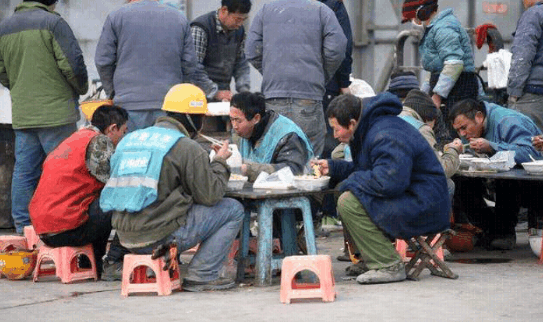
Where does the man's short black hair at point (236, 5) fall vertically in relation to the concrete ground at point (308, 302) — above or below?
above

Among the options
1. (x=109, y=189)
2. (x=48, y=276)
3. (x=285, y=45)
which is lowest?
(x=48, y=276)

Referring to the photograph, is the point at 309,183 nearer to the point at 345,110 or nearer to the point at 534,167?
the point at 345,110

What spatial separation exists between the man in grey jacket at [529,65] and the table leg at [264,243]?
13.7 ft

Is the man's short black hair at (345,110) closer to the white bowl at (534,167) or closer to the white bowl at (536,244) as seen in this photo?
the white bowl at (534,167)

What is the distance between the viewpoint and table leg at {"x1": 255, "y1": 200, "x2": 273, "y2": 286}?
909 centimetres

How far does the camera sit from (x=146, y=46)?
36.8 ft

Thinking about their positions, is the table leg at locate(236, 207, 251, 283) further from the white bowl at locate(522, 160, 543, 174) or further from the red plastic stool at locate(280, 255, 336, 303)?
the white bowl at locate(522, 160, 543, 174)

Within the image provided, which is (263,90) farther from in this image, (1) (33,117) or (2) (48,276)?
(2) (48,276)

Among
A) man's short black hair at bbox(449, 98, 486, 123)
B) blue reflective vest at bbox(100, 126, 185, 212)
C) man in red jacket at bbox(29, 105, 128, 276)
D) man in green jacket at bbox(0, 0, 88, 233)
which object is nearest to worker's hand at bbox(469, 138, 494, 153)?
man's short black hair at bbox(449, 98, 486, 123)

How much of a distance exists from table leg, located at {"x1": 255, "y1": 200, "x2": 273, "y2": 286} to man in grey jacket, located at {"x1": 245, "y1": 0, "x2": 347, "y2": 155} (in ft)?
7.70

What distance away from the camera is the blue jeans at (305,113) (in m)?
11.4

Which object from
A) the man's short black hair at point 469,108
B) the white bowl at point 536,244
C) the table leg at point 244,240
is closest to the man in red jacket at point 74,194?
the table leg at point 244,240

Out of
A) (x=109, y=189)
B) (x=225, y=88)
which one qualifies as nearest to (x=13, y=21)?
(x=225, y=88)

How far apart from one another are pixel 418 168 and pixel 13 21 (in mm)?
4355
